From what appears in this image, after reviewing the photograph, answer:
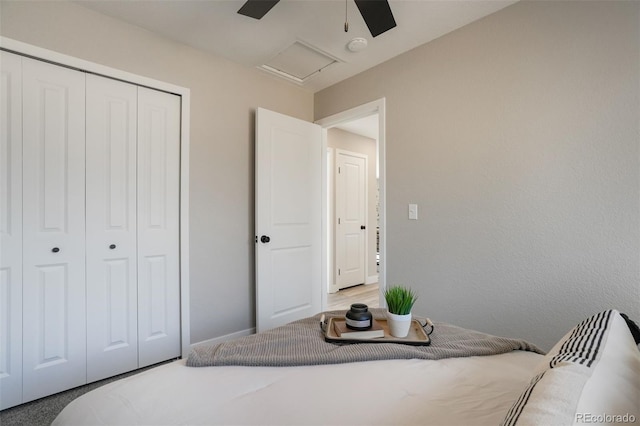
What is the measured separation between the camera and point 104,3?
1940 mm

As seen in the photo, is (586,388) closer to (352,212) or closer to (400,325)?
(400,325)

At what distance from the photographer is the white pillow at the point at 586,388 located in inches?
21.1

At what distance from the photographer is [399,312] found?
1290 millimetres

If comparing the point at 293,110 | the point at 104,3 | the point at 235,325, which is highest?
the point at 104,3

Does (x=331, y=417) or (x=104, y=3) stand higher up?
(x=104, y=3)

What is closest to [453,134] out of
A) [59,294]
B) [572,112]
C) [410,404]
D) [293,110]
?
[572,112]

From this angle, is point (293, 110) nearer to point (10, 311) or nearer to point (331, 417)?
Answer: point (10, 311)

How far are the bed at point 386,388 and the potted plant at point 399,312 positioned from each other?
0.14 metres

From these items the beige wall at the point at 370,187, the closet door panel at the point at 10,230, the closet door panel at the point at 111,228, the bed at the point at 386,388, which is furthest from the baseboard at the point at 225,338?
the beige wall at the point at 370,187

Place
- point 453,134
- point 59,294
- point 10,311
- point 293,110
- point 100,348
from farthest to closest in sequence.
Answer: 1. point 293,110
2. point 453,134
3. point 100,348
4. point 59,294
5. point 10,311

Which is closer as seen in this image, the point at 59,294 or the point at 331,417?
the point at 331,417

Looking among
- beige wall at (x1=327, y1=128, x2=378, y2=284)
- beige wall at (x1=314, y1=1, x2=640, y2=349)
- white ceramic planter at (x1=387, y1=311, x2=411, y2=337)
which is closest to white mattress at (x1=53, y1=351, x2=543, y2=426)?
white ceramic planter at (x1=387, y1=311, x2=411, y2=337)

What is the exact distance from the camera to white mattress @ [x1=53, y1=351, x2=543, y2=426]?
0.78 metres

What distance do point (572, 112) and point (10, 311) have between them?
343cm
